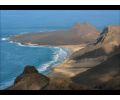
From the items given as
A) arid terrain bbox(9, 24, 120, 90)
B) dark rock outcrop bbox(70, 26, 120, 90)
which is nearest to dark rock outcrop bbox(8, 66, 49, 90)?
arid terrain bbox(9, 24, 120, 90)

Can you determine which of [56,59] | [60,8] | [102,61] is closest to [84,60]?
[102,61]

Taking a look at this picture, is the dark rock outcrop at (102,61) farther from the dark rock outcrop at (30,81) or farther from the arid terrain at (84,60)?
the dark rock outcrop at (30,81)

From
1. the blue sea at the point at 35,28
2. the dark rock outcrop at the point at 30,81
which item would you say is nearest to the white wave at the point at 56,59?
the blue sea at the point at 35,28

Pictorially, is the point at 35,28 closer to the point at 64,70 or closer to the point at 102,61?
the point at 64,70

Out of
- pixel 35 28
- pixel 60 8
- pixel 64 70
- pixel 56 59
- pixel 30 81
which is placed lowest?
pixel 30 81
